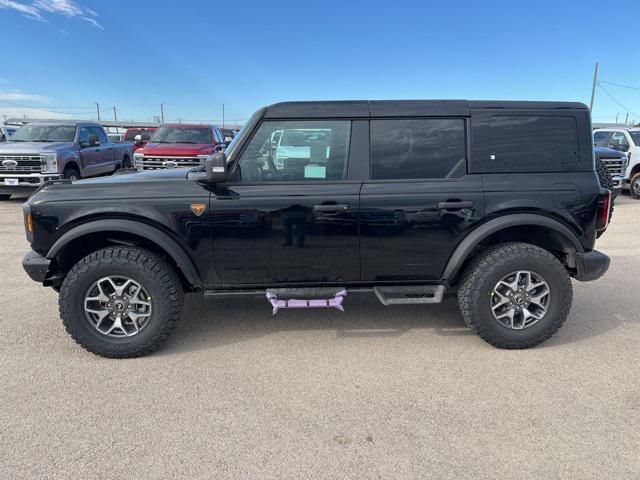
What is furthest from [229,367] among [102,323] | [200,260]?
[102,323]

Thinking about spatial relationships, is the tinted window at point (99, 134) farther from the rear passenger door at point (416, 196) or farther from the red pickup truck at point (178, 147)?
the rear passenger door at point (416, 196)

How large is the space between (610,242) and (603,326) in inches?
159

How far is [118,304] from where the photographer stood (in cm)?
350

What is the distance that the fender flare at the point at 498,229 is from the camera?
11.5 feet

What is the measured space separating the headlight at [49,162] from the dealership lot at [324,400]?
23.6ft

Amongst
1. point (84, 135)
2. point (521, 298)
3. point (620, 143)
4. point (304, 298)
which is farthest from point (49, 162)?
point (620, 143)

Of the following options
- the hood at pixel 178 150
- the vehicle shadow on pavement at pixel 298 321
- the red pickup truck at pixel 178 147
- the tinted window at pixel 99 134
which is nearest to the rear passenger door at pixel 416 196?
the vehicle shadow on pavement at pixel 298 321

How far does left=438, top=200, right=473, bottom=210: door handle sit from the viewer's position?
3.49 meters

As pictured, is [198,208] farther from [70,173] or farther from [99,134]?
[99,134]

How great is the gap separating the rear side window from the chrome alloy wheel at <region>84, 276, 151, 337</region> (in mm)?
2923

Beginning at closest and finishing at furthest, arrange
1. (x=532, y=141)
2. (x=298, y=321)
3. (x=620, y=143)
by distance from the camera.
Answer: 1. (x=532, y=141)
2. (x=298, y=321)
3. (x=620, y=143)

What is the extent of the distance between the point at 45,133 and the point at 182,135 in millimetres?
3266

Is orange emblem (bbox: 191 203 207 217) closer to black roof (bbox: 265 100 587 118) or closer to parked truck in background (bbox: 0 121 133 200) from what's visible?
black roof (bbox: 265 100 587 118)

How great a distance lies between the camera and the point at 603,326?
163 inches
